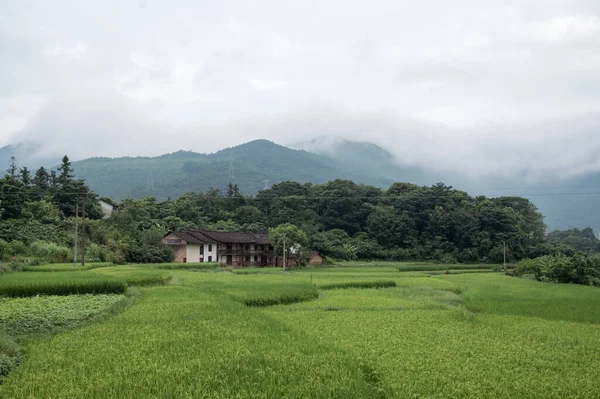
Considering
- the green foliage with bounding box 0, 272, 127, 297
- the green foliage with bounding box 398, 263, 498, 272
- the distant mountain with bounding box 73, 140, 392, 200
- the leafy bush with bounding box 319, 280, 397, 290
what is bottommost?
the green foliage with bounding box 398, 263, 498, 272

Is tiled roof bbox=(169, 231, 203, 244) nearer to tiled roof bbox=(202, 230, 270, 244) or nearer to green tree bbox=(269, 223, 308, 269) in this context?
tiled roof bbox=(202, 230, 270, 244)

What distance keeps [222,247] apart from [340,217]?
24365 millimetres

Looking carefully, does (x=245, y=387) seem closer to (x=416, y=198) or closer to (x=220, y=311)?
(x=220, y=311)

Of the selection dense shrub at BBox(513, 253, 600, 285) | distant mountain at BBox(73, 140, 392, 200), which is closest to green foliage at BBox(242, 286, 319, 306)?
dense shrub at BBox(513, 253, 600, 285)

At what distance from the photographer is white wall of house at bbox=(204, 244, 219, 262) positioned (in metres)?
53.3

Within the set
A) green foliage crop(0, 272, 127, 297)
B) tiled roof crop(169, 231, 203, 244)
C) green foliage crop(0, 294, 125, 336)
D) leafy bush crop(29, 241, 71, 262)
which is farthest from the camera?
tiled roof crop(169, 231, 203, 244)

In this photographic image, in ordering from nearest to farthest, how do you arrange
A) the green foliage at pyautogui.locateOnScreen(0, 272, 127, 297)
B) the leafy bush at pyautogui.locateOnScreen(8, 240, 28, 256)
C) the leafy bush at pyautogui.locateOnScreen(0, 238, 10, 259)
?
1. the green foliage at pyautogui.locateOnScreen(0, 272, 127, 297)
2. the leafy bush at pyautogui.locateOnScreen(0, 238, 10, 259)
3. the leafy bush at pyautogui.locateOnScreen(8, 240, 28, 256)

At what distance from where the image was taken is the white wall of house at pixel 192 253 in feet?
168

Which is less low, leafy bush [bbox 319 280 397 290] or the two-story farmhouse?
the two-story farmhouse

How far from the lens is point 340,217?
73.9 meters

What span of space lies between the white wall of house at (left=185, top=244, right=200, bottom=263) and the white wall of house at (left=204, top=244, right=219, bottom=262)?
1186 millimetres

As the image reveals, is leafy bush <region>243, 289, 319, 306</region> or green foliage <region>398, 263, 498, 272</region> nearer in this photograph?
leafy bush <region>243, 289, 319, 306</region>

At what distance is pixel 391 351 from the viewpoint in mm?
10203

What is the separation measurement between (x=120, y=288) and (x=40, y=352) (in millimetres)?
12095
